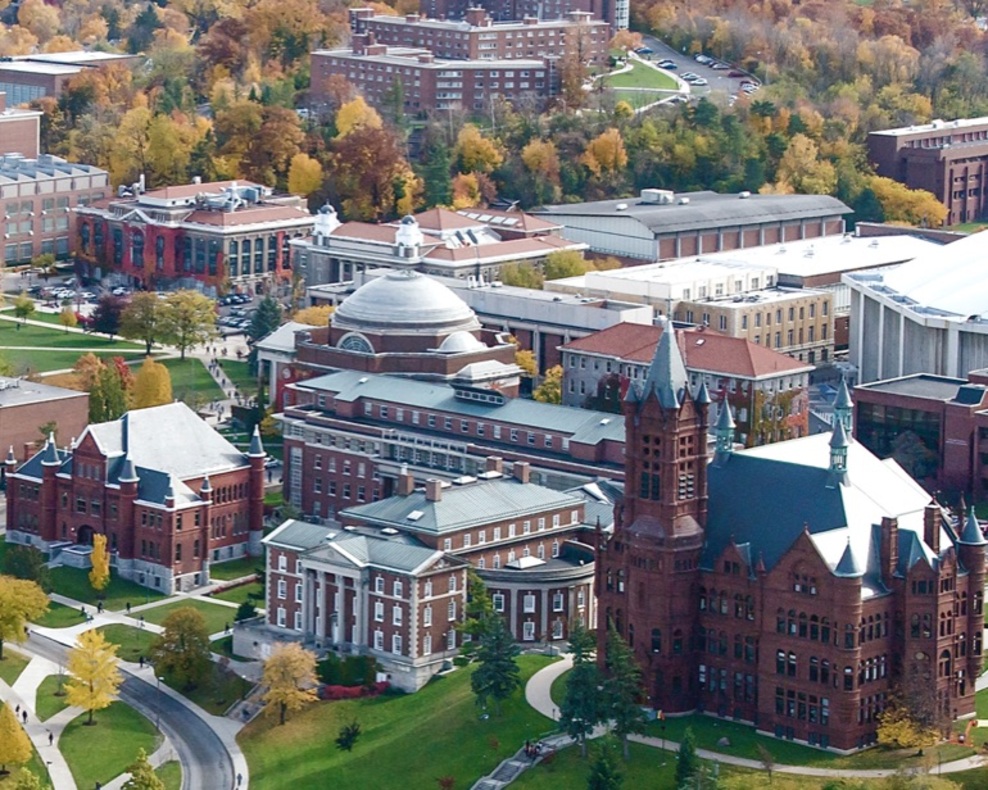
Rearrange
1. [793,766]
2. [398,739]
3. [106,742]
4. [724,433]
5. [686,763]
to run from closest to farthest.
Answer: [686,763] → [793,766] → [398,739] → [724,433] → [106,742]

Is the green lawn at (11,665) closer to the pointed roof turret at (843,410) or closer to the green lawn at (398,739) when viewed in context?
the green lawn at (398,739)

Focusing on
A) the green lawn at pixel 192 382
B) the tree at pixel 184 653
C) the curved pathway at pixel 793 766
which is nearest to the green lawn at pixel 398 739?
the curved pathway at pixel 793 766

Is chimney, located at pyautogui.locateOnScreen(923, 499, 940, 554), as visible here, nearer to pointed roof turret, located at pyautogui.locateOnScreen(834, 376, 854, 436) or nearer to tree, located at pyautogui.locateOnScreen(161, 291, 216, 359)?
pointed roof turret, located at pyautogui.locateOnScreen(834, 376, 854, 436)

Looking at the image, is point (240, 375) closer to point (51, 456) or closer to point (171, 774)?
point (51, 456)

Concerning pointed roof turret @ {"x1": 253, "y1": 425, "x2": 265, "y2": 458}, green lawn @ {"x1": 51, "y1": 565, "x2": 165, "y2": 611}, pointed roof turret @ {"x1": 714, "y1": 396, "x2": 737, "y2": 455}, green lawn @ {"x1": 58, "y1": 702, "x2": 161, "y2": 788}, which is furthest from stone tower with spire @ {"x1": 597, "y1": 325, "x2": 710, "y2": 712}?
pointed roof turret @ {"x1": 253, "y1": 425, "x2": 265, "y2": 458}

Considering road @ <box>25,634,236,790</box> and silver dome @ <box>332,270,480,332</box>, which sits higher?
silver dome @ <box>332,270,480,332</box>

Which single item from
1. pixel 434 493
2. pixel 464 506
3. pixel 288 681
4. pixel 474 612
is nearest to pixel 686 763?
pixel 474 612

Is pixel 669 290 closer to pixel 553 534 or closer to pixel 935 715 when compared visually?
pixel 553 534
